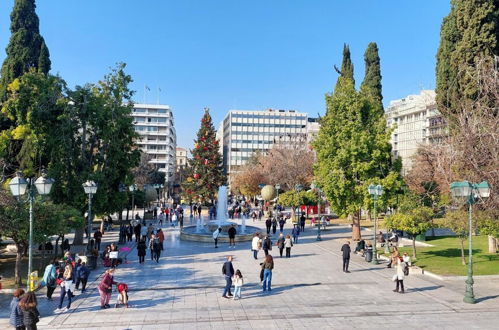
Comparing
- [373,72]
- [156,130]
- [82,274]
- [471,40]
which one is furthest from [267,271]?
[156,130]

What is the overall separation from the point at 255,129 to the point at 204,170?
70866 millimetres

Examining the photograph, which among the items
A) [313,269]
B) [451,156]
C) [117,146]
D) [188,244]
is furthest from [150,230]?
[451,156]

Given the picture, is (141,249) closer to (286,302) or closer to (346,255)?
(286,302)

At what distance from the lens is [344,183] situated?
90.4ft

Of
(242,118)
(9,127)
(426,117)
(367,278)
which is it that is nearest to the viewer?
(367,278)

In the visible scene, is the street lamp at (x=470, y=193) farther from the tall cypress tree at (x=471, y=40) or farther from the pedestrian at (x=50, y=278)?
the pedestrian at (x=50, y=278)

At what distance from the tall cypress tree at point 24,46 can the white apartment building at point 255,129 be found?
96.7m

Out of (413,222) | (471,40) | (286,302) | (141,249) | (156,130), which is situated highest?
(156,130)

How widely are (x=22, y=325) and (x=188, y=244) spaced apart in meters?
18.5

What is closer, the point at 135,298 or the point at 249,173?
the point at 135,298

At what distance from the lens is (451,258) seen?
22.7m

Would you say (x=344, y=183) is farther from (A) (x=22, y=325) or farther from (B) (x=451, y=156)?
(A) (x=22, y=325)

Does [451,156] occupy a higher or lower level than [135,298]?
higher

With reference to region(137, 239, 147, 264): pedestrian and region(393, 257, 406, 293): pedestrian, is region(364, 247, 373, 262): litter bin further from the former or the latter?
region(137, 239, 147, 264): pedestrian
